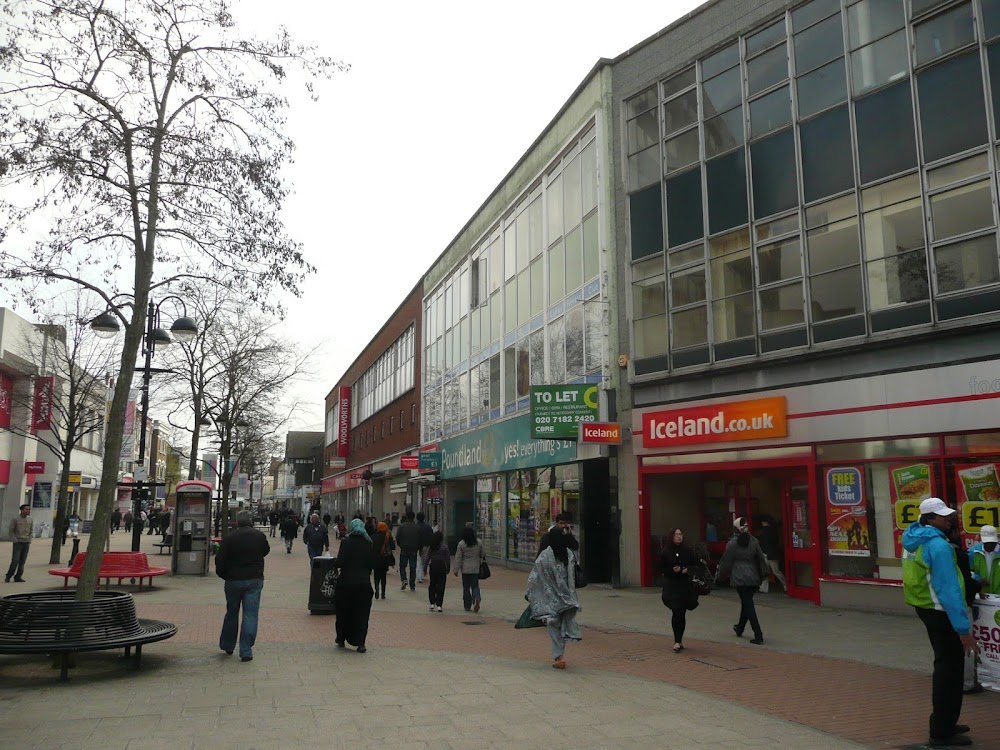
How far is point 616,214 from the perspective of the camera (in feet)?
65.1

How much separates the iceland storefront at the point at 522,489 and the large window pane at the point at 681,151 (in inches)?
267

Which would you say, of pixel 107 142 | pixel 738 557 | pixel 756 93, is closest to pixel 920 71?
pixel 756 93

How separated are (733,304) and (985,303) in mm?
5074

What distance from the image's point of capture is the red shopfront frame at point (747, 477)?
1497 centimetres

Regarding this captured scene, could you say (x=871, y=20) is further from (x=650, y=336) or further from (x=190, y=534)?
(x=190, y=534)

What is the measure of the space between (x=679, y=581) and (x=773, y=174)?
9.14 metres

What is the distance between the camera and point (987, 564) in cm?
794

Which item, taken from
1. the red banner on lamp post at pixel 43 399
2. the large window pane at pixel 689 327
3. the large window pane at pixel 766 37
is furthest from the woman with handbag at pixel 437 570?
the red banner on lamp post at pixel 43 399

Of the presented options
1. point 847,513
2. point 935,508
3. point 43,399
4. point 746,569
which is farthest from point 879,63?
point 43,399

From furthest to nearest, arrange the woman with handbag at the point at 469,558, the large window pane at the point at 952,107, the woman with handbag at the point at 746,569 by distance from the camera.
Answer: the woman with handbag at the point at 469,558
the large window pane at the point at 952,107
the woman with handbag at the point at 746,569

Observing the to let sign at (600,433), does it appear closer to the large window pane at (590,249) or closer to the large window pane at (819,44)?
the large window pane at (590,249)

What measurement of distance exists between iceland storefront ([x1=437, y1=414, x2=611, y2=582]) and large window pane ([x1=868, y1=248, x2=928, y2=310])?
300 inches

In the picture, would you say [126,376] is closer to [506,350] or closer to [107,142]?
[107,142]

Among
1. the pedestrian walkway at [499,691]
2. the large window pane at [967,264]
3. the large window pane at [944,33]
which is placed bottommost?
the pedestrian walkway at [499,691]
